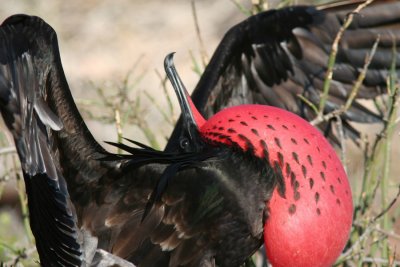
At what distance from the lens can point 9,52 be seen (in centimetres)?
292

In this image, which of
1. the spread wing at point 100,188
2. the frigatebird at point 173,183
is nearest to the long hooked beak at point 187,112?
the frigatebird at point 173,183

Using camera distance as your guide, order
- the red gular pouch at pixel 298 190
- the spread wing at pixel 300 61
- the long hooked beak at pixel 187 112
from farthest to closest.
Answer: the spread wing at pixel 300 61
the long hooked beak at pixel 187 112
the red gular pouch at pixel 298 190

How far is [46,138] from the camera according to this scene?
2.90m

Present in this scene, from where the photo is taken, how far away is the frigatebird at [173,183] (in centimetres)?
283

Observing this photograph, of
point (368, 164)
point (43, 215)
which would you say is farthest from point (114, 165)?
point (368, 164)

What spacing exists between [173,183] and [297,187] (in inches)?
15.5

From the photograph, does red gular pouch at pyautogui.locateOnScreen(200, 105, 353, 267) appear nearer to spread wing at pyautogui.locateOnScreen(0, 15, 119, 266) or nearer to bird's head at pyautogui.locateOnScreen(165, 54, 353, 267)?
bird's head at pyautogui.locateOnScreen(165, 54, 353, 267)

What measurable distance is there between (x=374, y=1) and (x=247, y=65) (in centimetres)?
51

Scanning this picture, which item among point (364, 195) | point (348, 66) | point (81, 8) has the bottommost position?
point (364, 195)

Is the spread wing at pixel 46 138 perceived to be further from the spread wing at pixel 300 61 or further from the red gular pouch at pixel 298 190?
the spread wing at pixel 300 61

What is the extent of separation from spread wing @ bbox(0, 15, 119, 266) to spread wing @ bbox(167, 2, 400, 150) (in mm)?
891

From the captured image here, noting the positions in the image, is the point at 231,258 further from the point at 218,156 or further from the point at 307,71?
the point at 307,71

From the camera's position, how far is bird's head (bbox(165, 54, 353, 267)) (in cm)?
280

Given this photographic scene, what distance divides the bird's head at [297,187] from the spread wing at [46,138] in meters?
0.45
